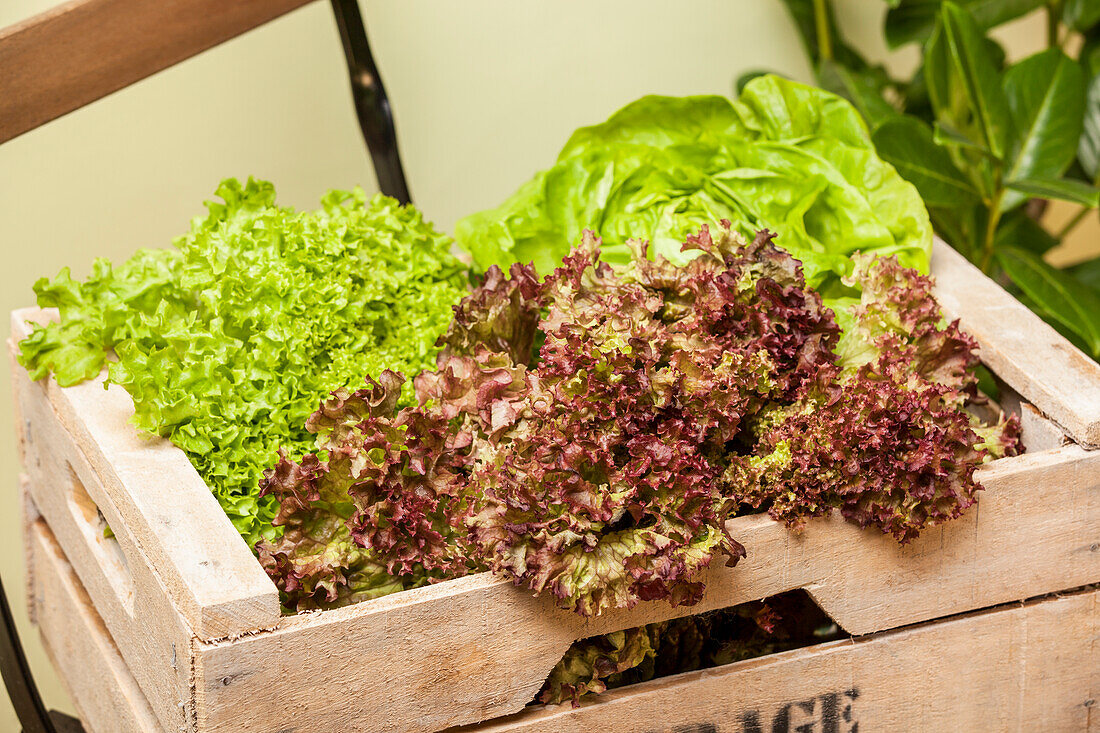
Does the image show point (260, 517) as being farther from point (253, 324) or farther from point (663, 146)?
point (663, 146)

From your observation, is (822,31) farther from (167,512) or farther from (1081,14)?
(167,512)

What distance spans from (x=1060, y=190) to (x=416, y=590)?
0.99m

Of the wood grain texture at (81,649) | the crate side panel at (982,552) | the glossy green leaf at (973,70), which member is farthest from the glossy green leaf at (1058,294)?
the wood grain texture at (81,649)

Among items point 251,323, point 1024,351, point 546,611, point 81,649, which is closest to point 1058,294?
point 1024,351

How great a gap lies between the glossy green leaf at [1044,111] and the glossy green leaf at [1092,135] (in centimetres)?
27

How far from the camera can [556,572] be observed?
0.91m

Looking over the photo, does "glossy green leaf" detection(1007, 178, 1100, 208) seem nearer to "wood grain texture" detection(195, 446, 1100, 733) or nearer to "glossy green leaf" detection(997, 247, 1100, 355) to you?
"glossy green leaf" detection(997, 247, 1100, 355)

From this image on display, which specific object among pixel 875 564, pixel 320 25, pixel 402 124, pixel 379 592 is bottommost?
pixel 875 564

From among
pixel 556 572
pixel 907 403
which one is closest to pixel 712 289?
pixel 907 403

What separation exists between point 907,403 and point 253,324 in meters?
0.62

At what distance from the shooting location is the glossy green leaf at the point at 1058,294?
4.82 ft

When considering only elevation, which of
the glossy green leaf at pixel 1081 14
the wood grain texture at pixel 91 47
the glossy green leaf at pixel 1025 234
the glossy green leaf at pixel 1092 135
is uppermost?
the wood grain texture at pixel 91 47

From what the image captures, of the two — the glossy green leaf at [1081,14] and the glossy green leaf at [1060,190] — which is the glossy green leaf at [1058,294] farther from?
the glossy green leaf at [1081,14]

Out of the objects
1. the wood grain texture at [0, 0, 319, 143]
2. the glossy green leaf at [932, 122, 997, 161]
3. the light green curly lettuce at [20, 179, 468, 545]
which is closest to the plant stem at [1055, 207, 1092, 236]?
the glossy green leaf at [932, 122, 997, 161]
